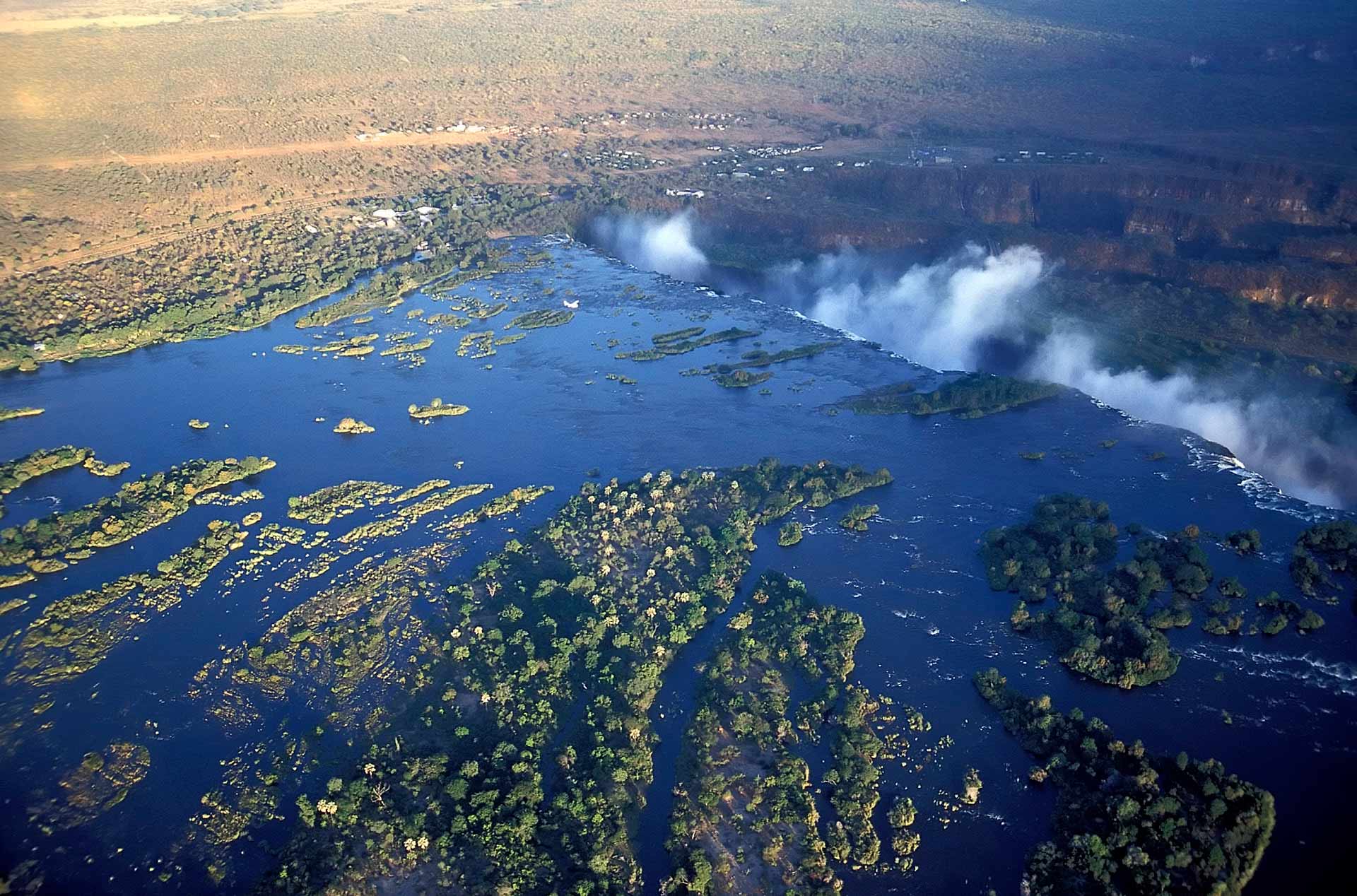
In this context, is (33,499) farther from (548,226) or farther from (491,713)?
(548,226)

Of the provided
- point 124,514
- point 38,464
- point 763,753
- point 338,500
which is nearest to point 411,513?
point 338,500

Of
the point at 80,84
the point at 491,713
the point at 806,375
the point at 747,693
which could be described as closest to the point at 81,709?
the point at 491,713

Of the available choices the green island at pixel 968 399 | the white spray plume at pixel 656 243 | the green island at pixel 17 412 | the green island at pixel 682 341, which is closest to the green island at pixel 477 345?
the green island at pixel 682 341

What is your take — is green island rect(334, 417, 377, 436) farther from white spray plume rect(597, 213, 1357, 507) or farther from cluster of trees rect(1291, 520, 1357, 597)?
cluster of trees rect(1291, 520, 1357, 597)

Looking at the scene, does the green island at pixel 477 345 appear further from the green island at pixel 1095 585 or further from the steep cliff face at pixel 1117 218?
the green island at pixel 1095 585

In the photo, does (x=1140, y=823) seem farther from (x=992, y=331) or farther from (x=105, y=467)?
(x=105, y=467)
